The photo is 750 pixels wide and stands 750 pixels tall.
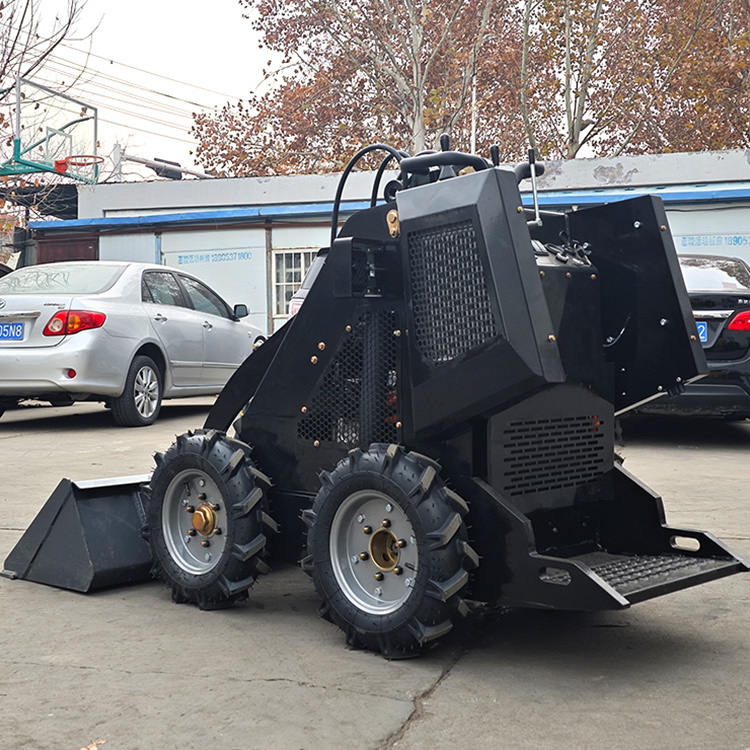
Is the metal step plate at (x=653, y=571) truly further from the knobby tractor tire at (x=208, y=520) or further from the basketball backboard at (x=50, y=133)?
the basketball backboard at (x=50, y=133)

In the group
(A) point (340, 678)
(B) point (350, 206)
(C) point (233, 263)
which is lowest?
(A) point (340, 678)

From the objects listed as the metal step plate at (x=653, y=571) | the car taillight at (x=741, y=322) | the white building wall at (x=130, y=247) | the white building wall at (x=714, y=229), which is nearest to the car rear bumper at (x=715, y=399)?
the car taillight at (x=741, y=322)

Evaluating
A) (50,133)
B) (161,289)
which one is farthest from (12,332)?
(50,133)

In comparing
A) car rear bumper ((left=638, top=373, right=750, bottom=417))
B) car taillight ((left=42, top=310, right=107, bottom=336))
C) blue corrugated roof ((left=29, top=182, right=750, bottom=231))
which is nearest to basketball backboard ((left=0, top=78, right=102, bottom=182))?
blue corrugated roof ((left=29, top=182, right=750, bottom=231))

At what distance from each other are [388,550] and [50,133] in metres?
19.8

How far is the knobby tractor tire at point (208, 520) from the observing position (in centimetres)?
372

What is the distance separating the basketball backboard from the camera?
20422mm

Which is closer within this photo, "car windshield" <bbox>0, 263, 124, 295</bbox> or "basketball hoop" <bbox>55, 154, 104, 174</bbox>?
"car windshield" <bbox>0, 263, 124, 295</bbox>

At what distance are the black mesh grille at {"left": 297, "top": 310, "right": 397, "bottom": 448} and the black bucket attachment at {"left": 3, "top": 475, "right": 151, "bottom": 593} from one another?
→ 1.00 meters

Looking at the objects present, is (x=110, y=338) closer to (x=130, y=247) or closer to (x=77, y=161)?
(x=130, y=247)

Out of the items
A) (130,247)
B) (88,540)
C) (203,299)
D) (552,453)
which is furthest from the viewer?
(130,247)

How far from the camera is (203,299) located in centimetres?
1146

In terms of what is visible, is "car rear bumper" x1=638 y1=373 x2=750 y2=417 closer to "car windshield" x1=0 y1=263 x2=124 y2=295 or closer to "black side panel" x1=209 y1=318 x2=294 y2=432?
"black side panel" x1=209 y1=318 x2=294 y2=432

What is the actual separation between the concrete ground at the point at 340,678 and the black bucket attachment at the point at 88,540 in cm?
→ 7
